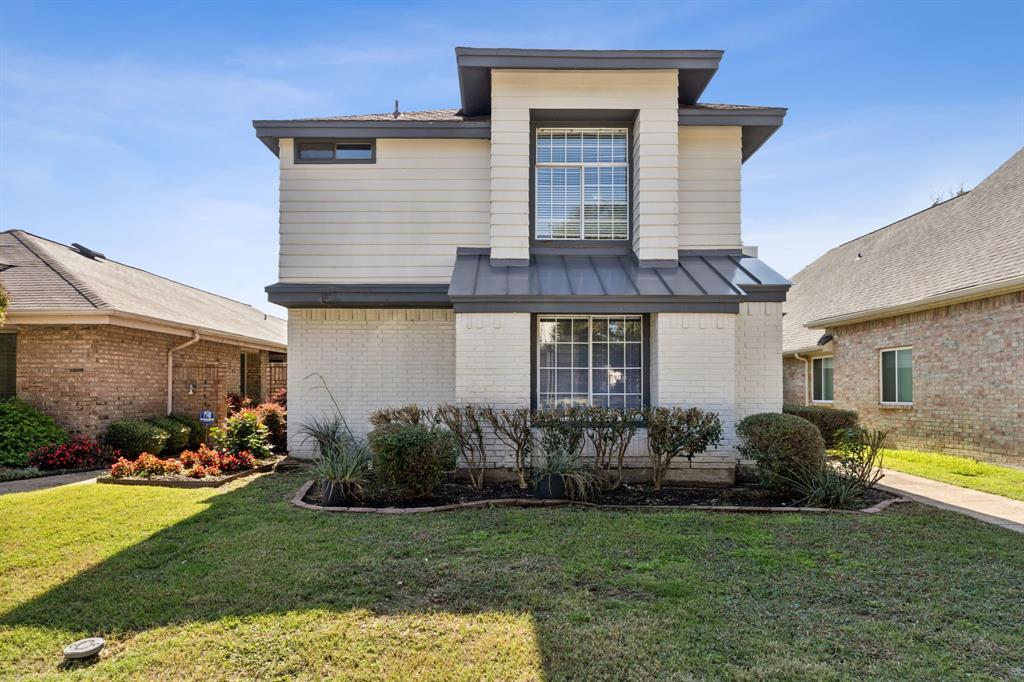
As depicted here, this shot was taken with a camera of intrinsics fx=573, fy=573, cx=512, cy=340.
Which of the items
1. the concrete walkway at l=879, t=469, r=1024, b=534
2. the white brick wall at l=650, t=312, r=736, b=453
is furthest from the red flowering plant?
the concrete walkway at l=879, t=469, r=1024, b=534

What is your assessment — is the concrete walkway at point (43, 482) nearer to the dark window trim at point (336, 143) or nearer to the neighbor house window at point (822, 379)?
the dark window trim at point (336, 143)

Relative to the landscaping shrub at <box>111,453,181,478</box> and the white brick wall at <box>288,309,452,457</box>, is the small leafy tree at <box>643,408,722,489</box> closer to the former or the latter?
the white brick wall at <box>288,309,452,457</box>

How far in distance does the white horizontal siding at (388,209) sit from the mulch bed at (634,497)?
443 cm

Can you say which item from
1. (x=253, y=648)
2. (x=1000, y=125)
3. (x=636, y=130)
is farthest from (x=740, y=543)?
(x=1000, y=125)

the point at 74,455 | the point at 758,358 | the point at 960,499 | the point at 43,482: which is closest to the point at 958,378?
the point at 960,499

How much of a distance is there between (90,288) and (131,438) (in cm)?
334

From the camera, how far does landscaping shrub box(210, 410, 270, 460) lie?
37.3 feet

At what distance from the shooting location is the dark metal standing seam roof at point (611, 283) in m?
9.14

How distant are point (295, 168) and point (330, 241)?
1562mm

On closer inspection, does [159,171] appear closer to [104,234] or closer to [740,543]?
[104,234]

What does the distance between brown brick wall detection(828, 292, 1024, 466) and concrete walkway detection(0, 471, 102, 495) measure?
16462 millimetres

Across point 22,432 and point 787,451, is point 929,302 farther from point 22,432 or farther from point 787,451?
point 22,432

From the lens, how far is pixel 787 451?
789cm

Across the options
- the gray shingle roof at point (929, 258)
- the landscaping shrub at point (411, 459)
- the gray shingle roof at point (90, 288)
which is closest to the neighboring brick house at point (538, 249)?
the landscaping shrub at point (411, 459)
